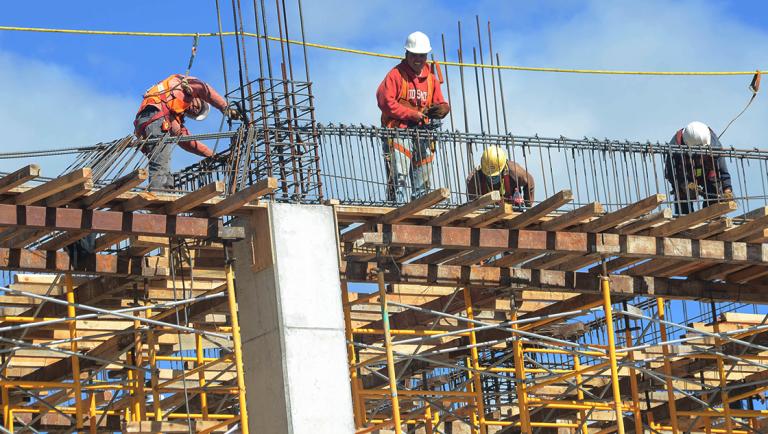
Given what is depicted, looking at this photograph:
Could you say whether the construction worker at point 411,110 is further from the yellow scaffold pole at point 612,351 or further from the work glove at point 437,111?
the yellow scaffold pole at point 612,351

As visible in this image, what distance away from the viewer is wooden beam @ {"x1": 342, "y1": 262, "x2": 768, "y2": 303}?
2395 centimetres

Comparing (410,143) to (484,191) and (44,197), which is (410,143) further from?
(44,197)

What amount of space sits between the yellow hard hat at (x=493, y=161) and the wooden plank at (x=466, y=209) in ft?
6.15

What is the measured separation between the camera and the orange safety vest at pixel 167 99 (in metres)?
23.9

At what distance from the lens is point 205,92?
78.6ft

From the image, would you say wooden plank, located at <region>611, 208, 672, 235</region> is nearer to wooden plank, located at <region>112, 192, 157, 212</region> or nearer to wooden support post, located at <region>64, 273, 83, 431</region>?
wooden plank, located at <region>112, 192, 157, 212</region>

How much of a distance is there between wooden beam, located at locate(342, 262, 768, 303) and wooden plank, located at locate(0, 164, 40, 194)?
210 inches

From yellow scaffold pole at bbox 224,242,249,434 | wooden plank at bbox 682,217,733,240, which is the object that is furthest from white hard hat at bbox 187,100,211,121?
wooden plank at bbox 682,217,733,240

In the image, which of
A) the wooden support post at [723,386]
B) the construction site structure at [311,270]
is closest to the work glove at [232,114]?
the construction site structure at [311,270]

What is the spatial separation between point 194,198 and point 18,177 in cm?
223

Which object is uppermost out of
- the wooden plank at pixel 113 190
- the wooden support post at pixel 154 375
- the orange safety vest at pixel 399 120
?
the orange safety vest at pixel 399 120

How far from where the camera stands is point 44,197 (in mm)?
20453

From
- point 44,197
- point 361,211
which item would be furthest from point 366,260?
point 44,197

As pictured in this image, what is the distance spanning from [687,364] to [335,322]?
10.7 meters
